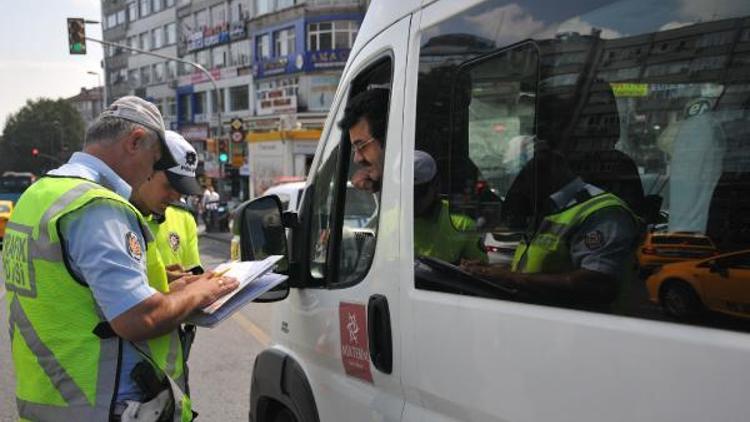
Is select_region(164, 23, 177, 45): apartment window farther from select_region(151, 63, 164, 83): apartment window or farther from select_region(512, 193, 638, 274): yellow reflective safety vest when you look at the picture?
select_region(512, 193, 638, 274): yellow reflective safety vest

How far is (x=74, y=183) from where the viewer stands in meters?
1.99

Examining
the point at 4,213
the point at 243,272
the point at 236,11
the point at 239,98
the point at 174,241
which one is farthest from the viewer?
the point at 239,98

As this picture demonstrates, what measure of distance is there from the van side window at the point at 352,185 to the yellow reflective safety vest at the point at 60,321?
26.7 inches

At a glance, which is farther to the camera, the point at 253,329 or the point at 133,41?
the point at 133,41

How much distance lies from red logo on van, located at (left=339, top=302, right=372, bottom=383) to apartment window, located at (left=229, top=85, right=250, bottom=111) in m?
44.6

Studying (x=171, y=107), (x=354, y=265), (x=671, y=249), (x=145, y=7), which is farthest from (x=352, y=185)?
(x=145, y=7)

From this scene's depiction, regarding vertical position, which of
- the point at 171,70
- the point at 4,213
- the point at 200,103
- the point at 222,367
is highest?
the point at 171,70

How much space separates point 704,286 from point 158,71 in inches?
2397

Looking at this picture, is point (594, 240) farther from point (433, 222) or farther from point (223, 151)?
point (223, 151)

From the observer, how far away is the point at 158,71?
189 ft

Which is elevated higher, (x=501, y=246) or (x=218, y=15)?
(x=218, y=15)

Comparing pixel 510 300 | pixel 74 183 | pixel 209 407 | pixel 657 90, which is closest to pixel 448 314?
pixel 510 300

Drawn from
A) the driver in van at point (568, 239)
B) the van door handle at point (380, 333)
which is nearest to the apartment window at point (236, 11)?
the van door handle at point (380, 333)

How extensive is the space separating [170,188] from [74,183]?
2.34 ft
